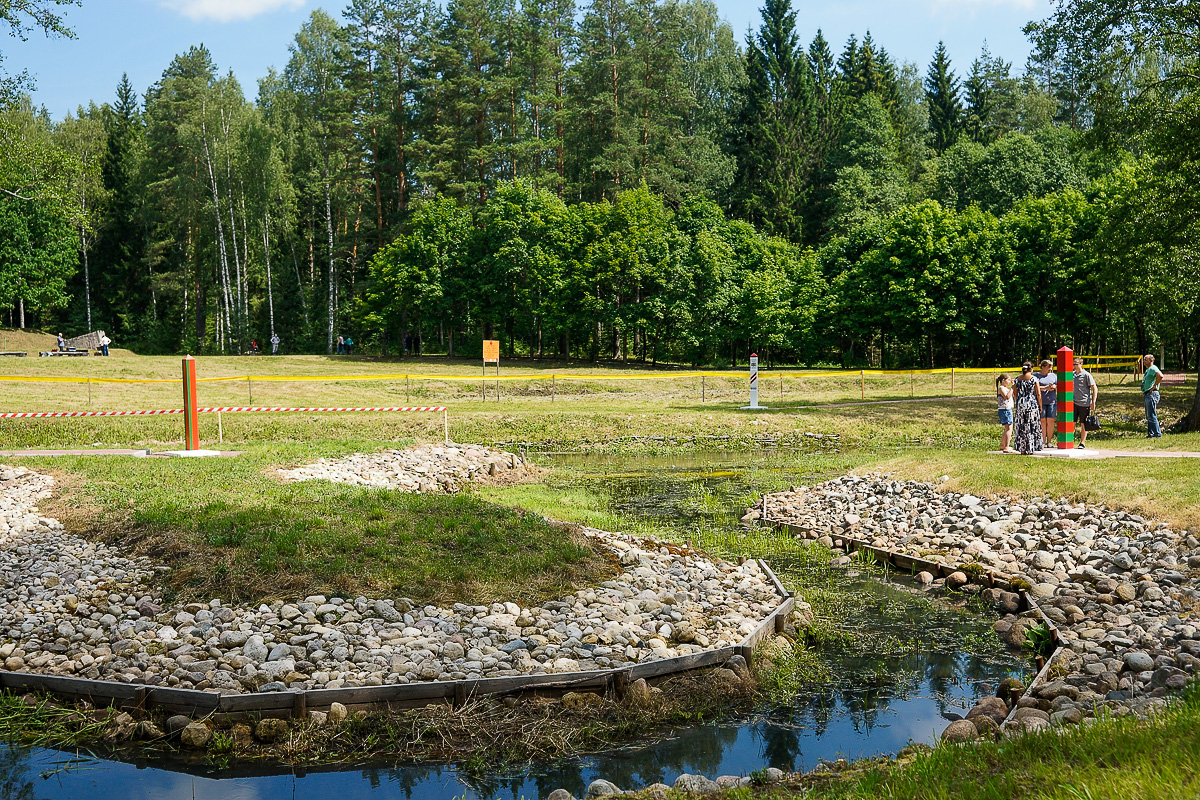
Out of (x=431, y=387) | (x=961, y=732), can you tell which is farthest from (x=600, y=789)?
(x=431, y=387)

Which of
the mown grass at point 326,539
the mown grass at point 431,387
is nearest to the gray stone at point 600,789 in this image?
the mown grass at point 326,539

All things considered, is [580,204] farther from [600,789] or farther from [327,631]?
[600,789]

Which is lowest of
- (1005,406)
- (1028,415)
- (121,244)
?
(1028,415)

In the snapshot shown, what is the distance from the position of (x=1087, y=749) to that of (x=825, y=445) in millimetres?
22439

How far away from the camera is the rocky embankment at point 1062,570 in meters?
7.12

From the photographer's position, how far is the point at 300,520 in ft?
37.4

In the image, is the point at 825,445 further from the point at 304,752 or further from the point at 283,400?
the point at 304,752

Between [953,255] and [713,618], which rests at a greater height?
[953,255]

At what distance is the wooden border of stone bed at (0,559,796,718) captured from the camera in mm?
7164

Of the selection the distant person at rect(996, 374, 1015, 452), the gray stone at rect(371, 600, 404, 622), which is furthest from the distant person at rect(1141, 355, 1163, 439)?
the gray stone at rect(371, 600, 404, 622)

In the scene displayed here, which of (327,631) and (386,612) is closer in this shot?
(327,631)

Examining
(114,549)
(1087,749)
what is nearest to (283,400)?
(114,549)

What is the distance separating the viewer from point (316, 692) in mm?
7199

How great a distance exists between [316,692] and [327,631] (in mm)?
1263
